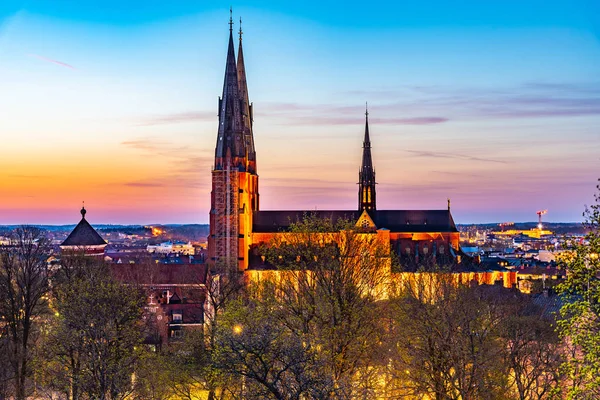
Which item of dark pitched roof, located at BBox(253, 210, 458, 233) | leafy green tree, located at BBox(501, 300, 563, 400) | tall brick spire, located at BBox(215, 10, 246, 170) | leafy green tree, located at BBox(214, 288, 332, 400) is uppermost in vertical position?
tall brick spire, located at BBox(215, 10, 246, 170)

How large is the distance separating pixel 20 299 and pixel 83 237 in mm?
46603

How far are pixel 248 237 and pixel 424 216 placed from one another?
101 ft

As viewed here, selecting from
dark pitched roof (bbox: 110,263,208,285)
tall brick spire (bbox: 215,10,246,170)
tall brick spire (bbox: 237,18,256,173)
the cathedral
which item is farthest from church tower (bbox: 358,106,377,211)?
dark pitched roof (bbox: 110,263,208,285)

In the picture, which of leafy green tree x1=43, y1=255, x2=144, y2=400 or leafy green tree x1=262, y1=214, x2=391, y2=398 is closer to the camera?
leafy green tree x1=43, y1=255, x2=144, y2=400

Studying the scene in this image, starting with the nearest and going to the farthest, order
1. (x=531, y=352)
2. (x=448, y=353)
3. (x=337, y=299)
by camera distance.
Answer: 1. (x=448, y=353)
2. (x=337, y=299)
3. (x=531, y=352)

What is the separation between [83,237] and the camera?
91.5 metres

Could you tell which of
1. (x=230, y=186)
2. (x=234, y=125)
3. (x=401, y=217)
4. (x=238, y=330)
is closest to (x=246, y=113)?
(x=234, y=125)

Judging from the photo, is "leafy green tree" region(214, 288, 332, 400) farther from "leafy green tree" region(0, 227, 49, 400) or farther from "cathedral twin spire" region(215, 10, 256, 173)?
"cathedral twin spire" region(215, 10, 256, 173)

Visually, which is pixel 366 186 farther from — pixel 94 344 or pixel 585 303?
pixel 585 303

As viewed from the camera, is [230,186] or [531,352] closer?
[531,352]

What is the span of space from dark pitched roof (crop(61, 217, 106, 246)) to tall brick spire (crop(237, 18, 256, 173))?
26895 mm

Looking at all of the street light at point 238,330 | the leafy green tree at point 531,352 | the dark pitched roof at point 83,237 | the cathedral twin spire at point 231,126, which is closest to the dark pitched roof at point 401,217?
the cathedral twin spire at point 231,126

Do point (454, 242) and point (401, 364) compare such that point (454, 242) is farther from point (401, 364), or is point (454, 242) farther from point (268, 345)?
point (268, 345)

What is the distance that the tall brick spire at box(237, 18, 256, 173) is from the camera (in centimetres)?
10894
